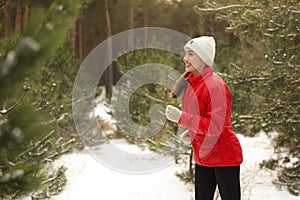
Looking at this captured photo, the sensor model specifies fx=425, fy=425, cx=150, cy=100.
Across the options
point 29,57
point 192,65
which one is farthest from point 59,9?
point 192,65

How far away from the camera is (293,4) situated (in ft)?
16.6

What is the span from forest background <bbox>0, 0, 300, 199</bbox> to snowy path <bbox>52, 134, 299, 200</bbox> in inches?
11.2

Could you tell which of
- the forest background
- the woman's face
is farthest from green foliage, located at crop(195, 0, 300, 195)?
the woman's face

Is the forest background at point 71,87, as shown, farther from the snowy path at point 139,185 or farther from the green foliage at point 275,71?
the snowy path at point 139,185

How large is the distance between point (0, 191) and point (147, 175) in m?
6.48

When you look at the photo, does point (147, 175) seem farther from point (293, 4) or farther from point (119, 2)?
point (119, 2)

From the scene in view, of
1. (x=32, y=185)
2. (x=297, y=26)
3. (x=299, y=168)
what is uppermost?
(x=32, y=185)

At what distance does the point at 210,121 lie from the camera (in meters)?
3.01

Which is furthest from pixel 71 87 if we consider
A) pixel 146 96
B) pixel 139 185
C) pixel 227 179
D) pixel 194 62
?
pixel 227 179

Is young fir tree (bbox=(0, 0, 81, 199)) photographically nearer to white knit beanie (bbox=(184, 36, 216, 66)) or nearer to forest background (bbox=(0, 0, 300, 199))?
forest background (bbox=(0, 0, 300, 199))

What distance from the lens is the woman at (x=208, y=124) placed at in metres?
3.04

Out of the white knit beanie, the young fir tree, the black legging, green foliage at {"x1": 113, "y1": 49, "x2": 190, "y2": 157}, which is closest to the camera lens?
the young fir tree

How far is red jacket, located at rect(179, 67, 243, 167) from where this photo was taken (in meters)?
3.02

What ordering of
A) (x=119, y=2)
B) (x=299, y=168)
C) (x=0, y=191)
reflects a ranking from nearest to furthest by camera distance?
(x=0, y=191)
(x=299, y=168)
(x=119, y=2)
